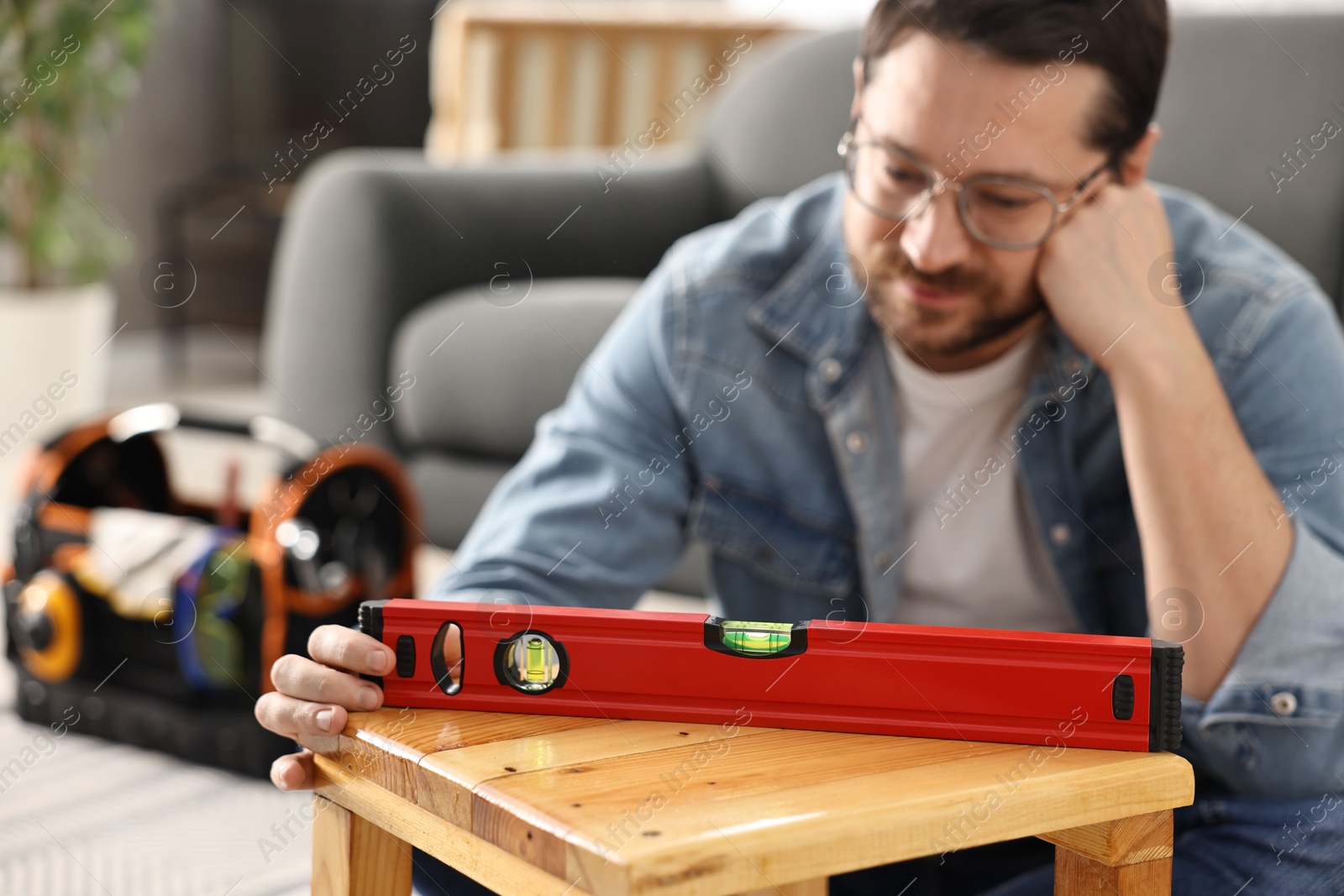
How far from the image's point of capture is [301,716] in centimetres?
56

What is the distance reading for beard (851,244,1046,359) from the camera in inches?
31.3

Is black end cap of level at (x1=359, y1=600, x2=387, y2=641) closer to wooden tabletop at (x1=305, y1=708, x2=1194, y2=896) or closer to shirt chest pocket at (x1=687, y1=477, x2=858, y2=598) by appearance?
wooden tabletop at (x1=305, y1=708, x2=1194, y2=896)

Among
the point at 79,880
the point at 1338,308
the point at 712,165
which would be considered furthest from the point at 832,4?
the point at 79,880

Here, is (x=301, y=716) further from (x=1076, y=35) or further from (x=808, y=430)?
(x=1076, y=35)

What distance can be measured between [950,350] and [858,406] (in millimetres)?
80

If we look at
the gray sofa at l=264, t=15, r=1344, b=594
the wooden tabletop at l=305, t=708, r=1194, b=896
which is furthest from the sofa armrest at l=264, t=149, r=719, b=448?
the wooden tabletop at l=305, t=708, r=1194, b=896

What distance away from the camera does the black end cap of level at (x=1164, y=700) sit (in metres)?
0.53

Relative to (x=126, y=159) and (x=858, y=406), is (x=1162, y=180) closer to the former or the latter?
(x=858, y=406)

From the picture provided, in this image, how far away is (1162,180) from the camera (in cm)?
145

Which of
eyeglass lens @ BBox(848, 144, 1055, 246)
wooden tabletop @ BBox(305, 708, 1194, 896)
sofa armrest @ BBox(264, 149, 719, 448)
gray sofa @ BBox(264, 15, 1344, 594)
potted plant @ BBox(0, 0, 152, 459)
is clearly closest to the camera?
wooden tabletop @ BBox(305, 708, 1194, 896)

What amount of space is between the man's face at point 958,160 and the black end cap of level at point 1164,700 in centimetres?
31

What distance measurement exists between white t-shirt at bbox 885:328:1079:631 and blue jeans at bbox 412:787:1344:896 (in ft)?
0.61

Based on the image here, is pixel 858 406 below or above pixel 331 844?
above

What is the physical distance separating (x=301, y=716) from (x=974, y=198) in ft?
1.58
